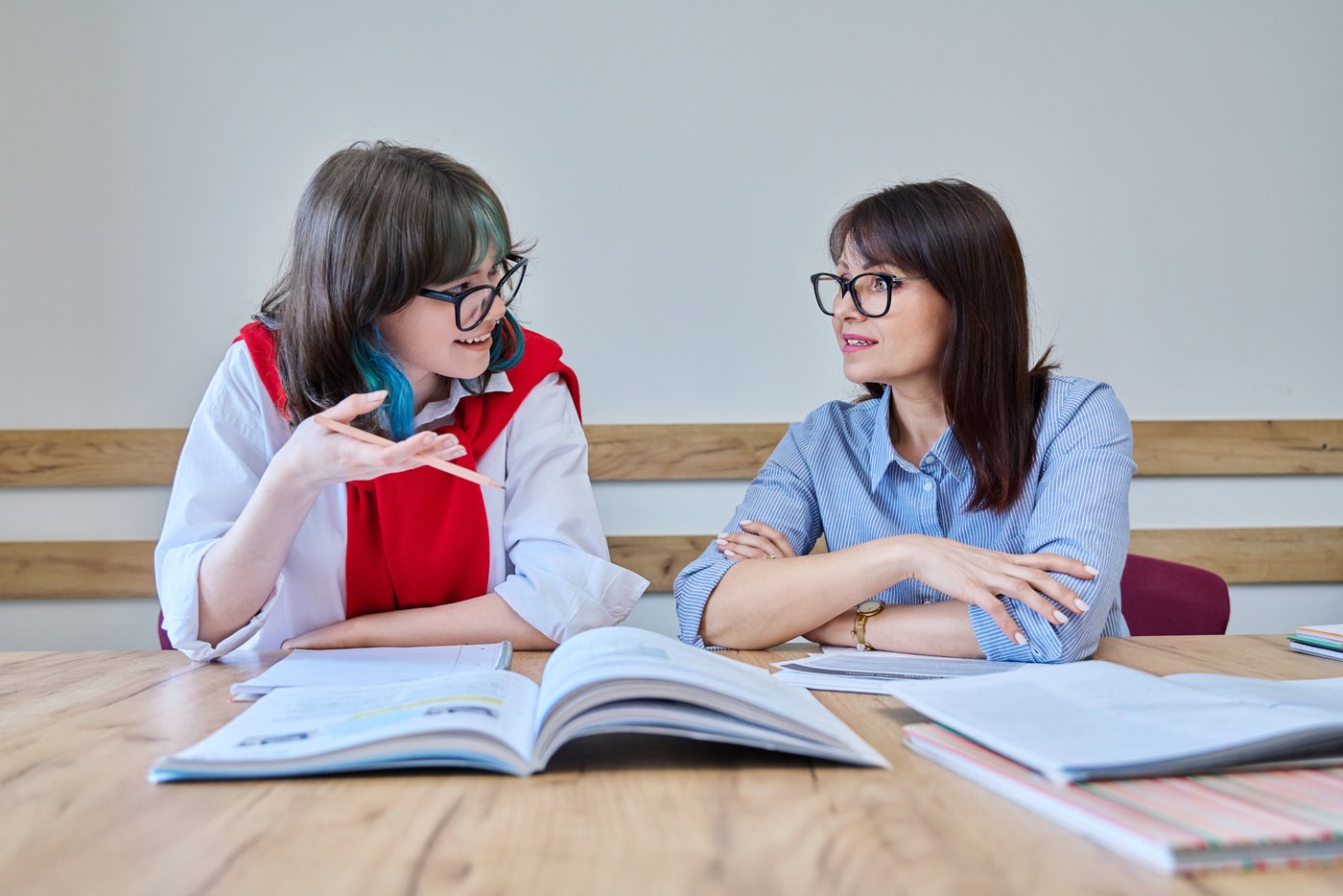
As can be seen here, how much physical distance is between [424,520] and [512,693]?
2.37 ft

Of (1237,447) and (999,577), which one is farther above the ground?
(999,577)

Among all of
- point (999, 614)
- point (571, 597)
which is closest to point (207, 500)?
point (571, 597)

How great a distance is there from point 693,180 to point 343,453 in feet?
5.48

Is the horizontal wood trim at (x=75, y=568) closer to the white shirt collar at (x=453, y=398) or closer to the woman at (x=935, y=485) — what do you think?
the white shirt collar at (x=453, y=398)

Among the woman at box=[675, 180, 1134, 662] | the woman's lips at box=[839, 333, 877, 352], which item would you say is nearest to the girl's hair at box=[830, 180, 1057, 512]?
the woman at box=[675, 180, 1134, 662]

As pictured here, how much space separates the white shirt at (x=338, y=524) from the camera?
1383 millimetres

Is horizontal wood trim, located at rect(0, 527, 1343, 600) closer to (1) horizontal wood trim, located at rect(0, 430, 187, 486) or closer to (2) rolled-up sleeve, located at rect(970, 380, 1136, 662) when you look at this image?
(1) horizontal wood trim, located at rect(0, 430, 187, 486)

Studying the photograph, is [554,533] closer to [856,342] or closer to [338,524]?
[338,524]

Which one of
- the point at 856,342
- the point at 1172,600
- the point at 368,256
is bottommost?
the point at 1172,600

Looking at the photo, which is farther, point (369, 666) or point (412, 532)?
point (412, 532)

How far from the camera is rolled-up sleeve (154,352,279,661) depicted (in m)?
1.31

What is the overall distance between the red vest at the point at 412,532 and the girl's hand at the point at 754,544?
37cm

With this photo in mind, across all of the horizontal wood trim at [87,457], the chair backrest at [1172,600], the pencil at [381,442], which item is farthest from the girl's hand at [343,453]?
the horizontal wood trim at [87,457]

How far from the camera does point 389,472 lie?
4.31 feet
